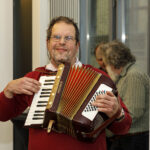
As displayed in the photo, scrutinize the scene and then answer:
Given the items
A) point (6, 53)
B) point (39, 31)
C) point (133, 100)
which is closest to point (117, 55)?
point (133, 100)

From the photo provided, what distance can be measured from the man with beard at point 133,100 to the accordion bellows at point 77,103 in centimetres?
82

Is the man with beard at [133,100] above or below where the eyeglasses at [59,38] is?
below

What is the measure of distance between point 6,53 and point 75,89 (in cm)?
235

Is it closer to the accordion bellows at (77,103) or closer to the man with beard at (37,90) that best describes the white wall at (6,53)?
the man with beard at (37,90)

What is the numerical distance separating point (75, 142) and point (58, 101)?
325 mm

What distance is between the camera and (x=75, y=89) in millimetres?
1519

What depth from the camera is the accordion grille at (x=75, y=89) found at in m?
1.48

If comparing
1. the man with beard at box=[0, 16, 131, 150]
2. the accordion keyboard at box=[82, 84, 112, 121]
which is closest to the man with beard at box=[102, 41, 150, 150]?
the man with beard at box=[0, 16, 131, 150]

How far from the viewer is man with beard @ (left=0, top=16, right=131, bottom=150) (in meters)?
1.60

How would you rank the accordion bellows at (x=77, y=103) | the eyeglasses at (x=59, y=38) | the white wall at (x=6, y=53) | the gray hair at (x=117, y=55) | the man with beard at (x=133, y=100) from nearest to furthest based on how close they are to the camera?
the accordion bellows at (x=77, y=103) < the eyeglasses at (x=59, y=38) < the man with beard at (x=133, y=100) < the gray hair at (x=117, y=55) < the white wall at (x=6, y=53)

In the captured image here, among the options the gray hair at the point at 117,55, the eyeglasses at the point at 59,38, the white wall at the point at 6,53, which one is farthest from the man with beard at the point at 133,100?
the white wall at the point at 6,53

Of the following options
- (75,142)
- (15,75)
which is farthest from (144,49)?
(75,142)

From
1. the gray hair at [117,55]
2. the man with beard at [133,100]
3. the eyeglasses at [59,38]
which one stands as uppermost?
the eyeglasses at [59,38]

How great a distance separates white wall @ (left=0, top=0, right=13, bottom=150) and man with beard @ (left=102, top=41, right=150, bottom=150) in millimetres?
1617
